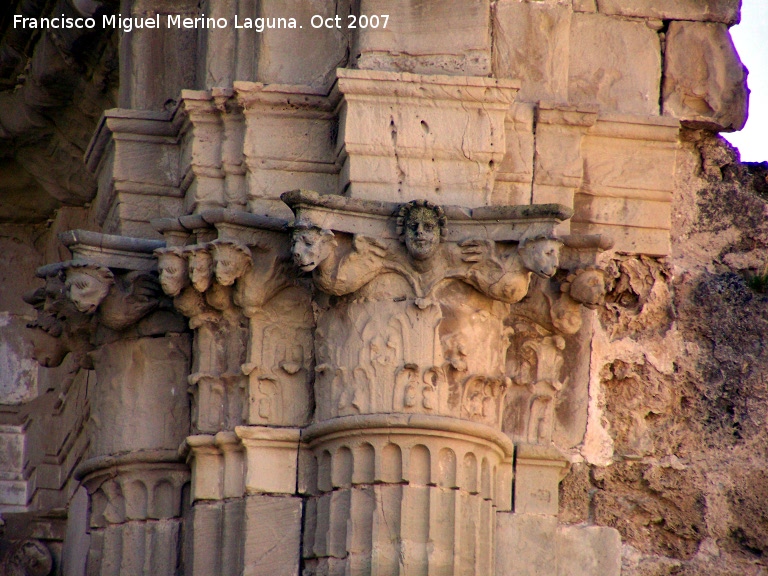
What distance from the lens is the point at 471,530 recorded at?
20.5ft

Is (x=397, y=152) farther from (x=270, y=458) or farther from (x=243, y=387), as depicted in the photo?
(x=270, y=458)

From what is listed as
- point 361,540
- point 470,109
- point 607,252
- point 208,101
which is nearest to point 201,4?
point 208,101

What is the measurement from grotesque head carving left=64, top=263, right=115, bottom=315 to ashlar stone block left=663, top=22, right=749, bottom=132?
2152 mm

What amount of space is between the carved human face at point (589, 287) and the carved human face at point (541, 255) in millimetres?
246

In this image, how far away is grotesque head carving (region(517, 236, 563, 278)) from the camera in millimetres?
6312

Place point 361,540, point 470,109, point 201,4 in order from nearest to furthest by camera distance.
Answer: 1. point 361,540
2. point 470,109
3. point 201,4

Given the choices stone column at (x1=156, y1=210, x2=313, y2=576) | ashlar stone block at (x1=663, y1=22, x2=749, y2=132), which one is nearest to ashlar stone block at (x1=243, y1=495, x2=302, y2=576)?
stone column at (x1=156, y1=210, x2=313, y2=576)

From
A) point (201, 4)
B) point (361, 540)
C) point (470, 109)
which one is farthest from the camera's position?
point (201, 4)

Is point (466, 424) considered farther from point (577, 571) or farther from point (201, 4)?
point (201, 4)

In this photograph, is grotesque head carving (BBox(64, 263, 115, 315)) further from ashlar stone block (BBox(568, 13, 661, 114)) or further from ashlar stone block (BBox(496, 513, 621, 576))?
ashlar stone block (BBox(568, 13, 661, 114))

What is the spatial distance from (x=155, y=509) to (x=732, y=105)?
2582 mm

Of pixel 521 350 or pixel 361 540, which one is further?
pixel 521 350

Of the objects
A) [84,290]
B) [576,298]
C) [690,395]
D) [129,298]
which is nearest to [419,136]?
[576,298]

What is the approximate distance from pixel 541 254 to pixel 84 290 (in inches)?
61.0
